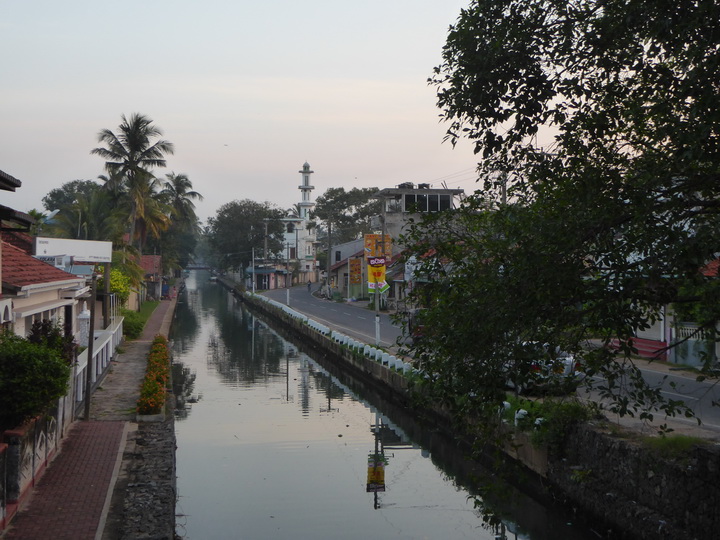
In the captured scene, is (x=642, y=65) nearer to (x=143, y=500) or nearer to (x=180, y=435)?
(x=143, y=500)

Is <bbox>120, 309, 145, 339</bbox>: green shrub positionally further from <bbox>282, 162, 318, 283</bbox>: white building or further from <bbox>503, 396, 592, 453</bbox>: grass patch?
<bbox>282, 162, 318, 283</bbox>: white building

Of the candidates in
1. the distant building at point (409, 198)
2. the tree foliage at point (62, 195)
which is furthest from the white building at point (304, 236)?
the distant building at point (409, 198)

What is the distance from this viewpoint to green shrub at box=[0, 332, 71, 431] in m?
11.0

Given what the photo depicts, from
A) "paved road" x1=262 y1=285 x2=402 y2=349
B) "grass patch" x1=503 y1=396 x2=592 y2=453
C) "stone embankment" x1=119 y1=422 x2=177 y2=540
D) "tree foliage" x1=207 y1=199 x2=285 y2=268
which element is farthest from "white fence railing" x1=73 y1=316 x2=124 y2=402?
"tree foliage" x1=207 y1=199 x2=285 y2=268

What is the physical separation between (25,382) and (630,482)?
9.12m

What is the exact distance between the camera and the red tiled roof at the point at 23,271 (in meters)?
17.0

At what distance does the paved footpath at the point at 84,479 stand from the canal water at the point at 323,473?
1628 mm

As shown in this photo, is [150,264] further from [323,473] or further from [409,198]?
[323,473]

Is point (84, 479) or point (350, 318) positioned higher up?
point (350, 318)

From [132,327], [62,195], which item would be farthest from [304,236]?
[132,327]

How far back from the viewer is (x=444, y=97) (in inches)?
377

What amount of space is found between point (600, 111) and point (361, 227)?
10062 cm

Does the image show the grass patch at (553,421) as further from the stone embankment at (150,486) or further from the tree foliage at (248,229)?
the tree foliage at (248,229)

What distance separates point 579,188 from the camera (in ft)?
29.3
